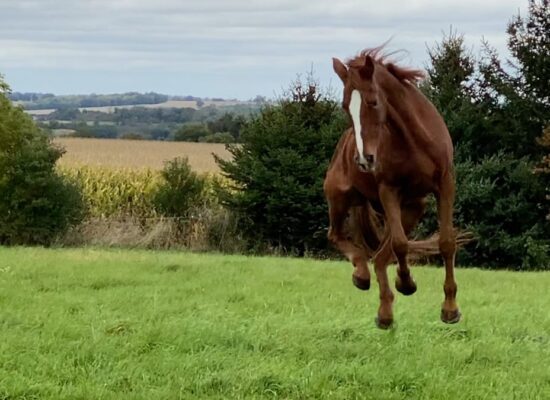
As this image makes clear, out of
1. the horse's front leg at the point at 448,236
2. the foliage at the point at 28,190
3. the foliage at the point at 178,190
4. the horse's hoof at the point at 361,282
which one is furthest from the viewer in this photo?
the foliage at the point at 178,190

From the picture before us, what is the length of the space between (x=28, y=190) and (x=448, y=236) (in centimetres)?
1756

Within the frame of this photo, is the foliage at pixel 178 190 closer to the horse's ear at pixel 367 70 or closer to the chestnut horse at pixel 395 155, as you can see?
the chestnut horse at pixel 395 155

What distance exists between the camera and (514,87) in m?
22.5

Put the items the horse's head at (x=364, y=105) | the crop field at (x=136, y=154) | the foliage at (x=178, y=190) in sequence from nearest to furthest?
the horse's head at (x=364, y=105)
the foliage at (x=178, y=190)
the crop field at (x=136, y=154)

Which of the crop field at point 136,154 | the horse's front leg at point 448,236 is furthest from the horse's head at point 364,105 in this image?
the crop field at point 136,154

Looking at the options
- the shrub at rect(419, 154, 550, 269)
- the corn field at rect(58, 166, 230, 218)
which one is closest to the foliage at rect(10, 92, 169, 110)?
the corn field at rect(58, 166, 230, 218)

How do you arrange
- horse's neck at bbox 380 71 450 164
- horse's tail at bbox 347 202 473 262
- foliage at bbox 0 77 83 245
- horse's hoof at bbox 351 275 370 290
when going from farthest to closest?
foliage at bbox 0 77 83 245, horse's tail at bbox 347 202 473 262, horse's hoof at bbox 351 275 370 290, horse's neck at bbox 380 71 450 164

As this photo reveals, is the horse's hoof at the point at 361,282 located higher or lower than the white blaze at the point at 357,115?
lower

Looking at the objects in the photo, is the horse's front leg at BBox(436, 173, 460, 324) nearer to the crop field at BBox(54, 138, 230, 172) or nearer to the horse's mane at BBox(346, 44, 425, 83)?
the horse's mane at BBox(346, 44, 425, 83)

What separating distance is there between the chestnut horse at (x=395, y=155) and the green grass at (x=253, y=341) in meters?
1.29

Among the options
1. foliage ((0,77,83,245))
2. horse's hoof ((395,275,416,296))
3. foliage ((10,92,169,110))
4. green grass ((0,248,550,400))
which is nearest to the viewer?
horse's hoof ((395,275,416,296))

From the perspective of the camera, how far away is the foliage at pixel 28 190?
20.9 meters

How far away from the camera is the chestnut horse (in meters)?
4.50

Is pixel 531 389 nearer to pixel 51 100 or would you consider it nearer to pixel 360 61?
pixel 360 61
